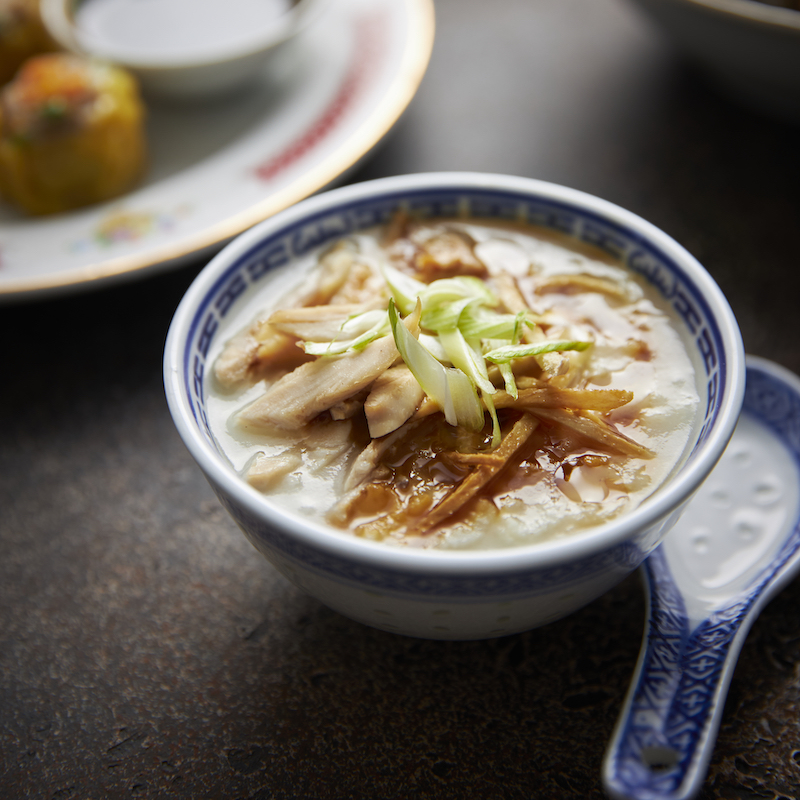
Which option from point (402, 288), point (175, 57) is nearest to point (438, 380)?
point (402, 288)

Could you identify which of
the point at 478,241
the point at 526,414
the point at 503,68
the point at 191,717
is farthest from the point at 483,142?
the point at 191,717

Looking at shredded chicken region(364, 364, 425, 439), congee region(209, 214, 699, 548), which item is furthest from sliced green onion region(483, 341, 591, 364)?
shredded chicken region(364, 364, 425, 439)

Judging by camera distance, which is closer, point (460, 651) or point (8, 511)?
point (460, 651)

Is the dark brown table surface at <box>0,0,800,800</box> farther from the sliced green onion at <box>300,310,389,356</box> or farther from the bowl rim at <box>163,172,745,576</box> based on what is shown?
the sliced green onion at <box>300,310,389,356</box>

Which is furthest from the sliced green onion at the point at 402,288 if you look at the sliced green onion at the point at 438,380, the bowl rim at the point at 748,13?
the bowl rim at the point at 748,13

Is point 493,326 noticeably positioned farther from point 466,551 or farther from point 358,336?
point 466,551

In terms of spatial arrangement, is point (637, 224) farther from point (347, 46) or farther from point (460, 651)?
point (347, 46)

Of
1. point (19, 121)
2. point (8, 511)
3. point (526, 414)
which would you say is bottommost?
point (8, 511)
